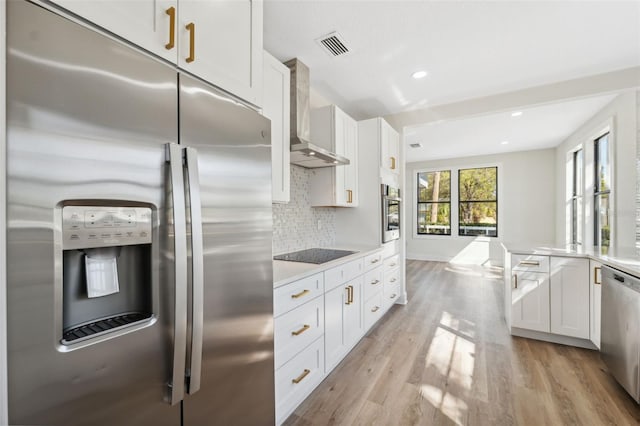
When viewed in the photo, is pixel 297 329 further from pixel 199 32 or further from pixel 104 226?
pixel 199 32

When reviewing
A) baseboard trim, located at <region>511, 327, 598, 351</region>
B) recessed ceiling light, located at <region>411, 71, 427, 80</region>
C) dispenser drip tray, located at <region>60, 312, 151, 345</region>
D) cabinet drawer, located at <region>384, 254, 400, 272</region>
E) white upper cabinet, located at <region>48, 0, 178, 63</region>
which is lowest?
baseboard trim, located at <region>511, 327, 598, 351</region>

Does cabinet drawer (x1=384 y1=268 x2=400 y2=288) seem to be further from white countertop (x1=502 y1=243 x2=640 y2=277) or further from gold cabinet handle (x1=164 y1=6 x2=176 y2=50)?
gold cabinet handle (x1=164 y1=6 x2=176 y2=50)

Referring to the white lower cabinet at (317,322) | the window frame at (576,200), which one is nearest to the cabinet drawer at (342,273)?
the white lower cabinet at (317,322)

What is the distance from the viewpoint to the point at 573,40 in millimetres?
2328

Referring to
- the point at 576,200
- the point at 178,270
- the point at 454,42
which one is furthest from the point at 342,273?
the point at 576,200

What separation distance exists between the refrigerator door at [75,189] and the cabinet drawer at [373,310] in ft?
7.00

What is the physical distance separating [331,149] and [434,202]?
5.47 m

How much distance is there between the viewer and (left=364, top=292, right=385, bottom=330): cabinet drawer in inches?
110

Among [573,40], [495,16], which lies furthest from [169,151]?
[573,40]

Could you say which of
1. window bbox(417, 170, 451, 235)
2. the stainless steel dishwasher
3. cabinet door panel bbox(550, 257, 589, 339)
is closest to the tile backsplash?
cabinet door panel bbox(550, 257, 589, 339)

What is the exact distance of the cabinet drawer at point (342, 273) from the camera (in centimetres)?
211

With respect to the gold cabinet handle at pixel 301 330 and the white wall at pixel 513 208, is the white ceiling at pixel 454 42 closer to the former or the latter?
the gold cabinet handle at pixel 301 330

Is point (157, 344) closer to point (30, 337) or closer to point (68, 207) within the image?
point (30, 337)

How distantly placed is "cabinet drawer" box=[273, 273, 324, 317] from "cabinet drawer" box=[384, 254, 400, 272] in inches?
62.2
